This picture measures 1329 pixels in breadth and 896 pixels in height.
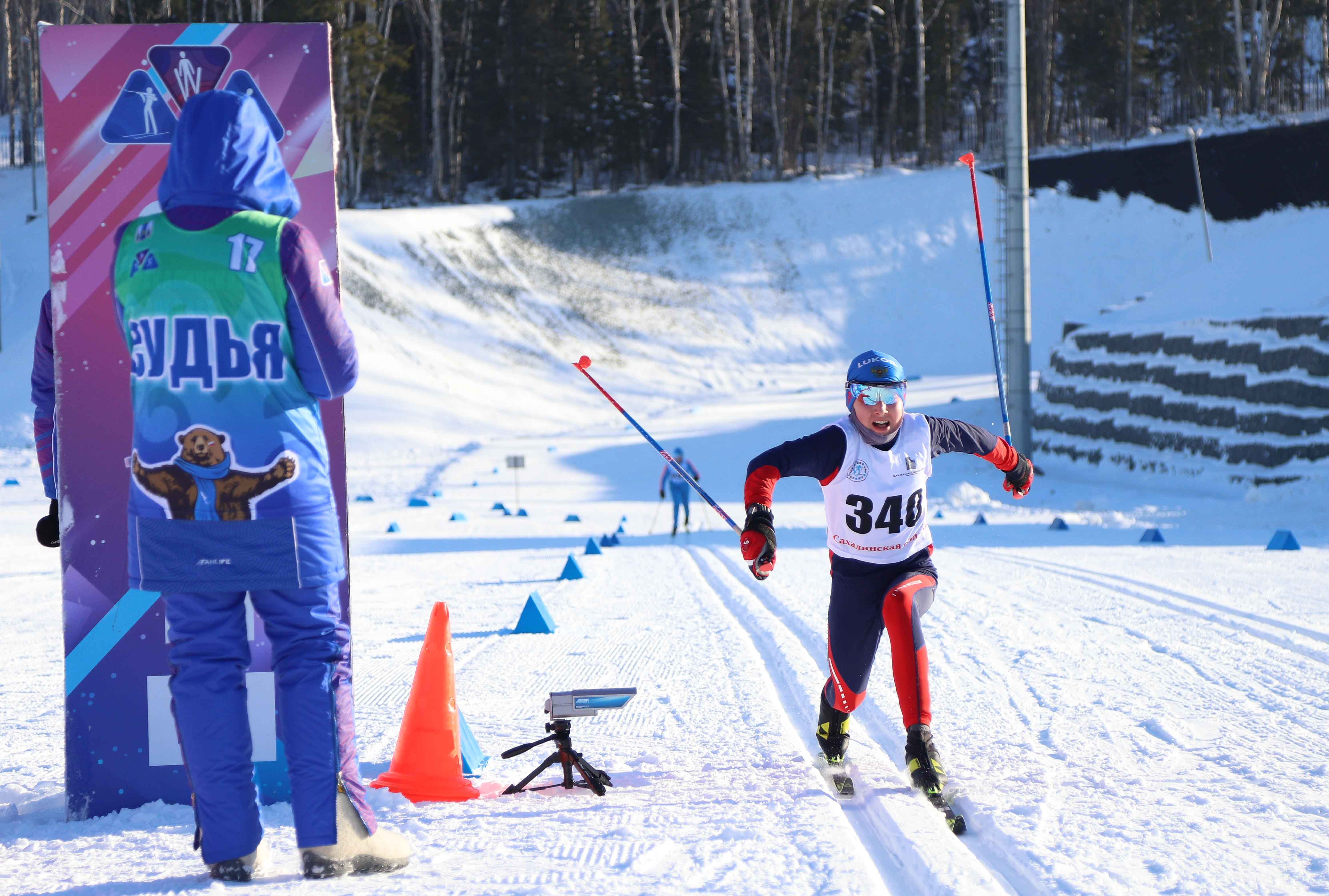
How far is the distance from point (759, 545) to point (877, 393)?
0.70 meters

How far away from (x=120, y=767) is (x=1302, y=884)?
3.54 metres

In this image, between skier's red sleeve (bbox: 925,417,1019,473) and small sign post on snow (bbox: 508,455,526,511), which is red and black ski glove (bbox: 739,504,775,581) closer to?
skier's red sleeve (bbox: 925,417,1019,473)

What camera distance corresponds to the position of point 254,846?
3.06 meters

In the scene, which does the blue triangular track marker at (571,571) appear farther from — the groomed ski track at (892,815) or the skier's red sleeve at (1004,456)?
the skier's red sleeve at (1004,456)

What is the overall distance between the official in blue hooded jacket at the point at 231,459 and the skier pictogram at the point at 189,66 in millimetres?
858

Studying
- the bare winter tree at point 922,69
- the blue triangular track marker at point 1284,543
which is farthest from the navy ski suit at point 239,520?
the bare winter tree at point 922,69

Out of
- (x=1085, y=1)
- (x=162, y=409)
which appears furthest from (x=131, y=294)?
(x=1085, y=1)

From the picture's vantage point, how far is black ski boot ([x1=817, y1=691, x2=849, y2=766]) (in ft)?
14.2

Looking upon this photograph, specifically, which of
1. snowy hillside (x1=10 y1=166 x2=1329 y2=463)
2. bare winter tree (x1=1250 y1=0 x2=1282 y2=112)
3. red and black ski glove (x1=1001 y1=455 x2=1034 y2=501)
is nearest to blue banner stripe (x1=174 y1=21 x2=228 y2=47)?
red and black ski glove (x1=1001 y1=455 x2=1034 y2=501)

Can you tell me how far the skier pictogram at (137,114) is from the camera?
3.77 metres

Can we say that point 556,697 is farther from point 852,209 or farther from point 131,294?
point 852,209

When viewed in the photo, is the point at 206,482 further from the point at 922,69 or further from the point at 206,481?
the point at 922,69

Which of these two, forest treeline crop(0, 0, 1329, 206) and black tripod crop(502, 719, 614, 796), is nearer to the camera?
black tripod crop(502, 719, 614, 796)

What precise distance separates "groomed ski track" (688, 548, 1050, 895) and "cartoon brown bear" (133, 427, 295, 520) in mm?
1997
